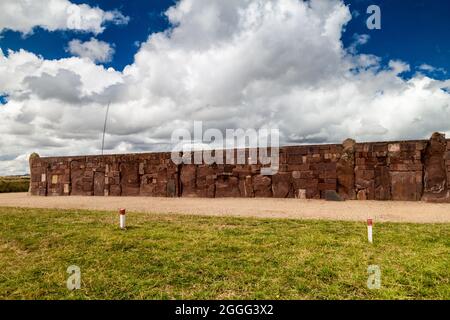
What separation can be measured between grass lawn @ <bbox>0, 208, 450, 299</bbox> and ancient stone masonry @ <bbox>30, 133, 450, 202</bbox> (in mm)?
5089

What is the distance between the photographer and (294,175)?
1340 centimetres

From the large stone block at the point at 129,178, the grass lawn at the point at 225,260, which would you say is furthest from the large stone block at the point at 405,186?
the large stone block at the point at 129,178

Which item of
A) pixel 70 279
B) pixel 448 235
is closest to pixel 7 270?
pixel 70 279

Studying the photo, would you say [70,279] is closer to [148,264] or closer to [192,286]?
[148,264]

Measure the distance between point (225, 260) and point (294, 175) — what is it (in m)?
9.05

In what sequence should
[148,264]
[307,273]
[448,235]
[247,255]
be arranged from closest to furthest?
[307,273] → [148,264] → [247,255] → [448,235]

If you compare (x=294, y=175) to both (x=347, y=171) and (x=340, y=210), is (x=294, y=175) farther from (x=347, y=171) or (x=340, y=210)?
(x=340, y=210)

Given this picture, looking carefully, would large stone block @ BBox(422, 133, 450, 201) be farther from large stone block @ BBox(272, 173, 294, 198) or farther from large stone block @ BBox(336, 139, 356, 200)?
large stone block @ BBox(272, 173, 294, 198)

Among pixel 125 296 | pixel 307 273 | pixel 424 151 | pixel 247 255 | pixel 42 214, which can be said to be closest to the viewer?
pixel 125 296

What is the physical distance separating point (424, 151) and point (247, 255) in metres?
9.13

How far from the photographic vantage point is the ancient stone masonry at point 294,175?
38.1 feet

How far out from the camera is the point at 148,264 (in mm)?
4621

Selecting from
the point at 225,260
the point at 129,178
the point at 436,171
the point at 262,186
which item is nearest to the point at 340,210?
the point at 436,171
